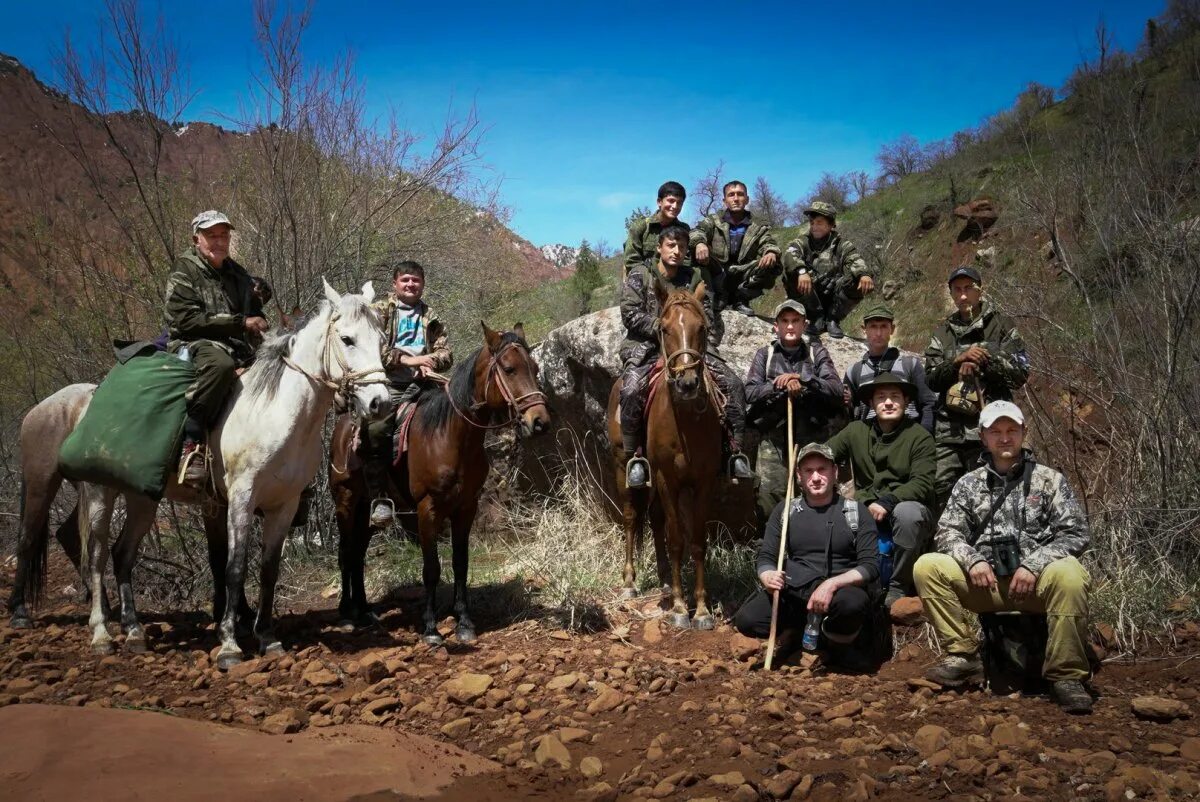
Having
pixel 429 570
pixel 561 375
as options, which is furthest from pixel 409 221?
pixel 429 570

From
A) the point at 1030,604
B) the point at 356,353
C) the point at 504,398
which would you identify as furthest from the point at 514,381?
the point at 1030,604

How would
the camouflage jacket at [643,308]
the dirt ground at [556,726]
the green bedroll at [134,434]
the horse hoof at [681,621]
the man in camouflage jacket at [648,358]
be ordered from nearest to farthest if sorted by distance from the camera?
1. the dirt ground at [556,726]
2. the green bedroll at [134,434]
3. the horse hoof at [681,621]
4. the man in camouflage jacket at [648,358]
5. the camouflage jacket at [643,308]

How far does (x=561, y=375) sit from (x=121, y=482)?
182 inches

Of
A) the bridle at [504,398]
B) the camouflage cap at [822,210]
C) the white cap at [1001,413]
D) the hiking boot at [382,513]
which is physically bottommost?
the hiking boot at [382,513]

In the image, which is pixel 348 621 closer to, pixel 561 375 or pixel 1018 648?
pixel 561 375

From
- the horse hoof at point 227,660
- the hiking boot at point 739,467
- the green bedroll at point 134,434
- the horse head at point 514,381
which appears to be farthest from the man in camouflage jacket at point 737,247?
the horse hoof at point 227,660

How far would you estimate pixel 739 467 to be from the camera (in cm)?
646

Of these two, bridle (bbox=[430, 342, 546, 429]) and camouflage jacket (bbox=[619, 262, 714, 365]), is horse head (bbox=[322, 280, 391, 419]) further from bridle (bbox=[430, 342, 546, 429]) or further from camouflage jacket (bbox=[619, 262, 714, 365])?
camouflage jacket (bbox=[619, 262, 714, 365])

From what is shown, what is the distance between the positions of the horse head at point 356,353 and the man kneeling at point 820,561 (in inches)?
118

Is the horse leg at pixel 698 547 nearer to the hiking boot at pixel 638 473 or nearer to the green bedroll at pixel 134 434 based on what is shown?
the hiking boot at pixel 638 473

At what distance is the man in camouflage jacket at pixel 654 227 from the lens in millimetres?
7691

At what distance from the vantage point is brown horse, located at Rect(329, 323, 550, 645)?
6172mm

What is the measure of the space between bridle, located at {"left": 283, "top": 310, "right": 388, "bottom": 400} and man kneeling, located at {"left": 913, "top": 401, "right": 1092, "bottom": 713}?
392 centimetres

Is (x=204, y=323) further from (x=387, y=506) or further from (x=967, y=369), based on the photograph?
(x=967, y=369)
